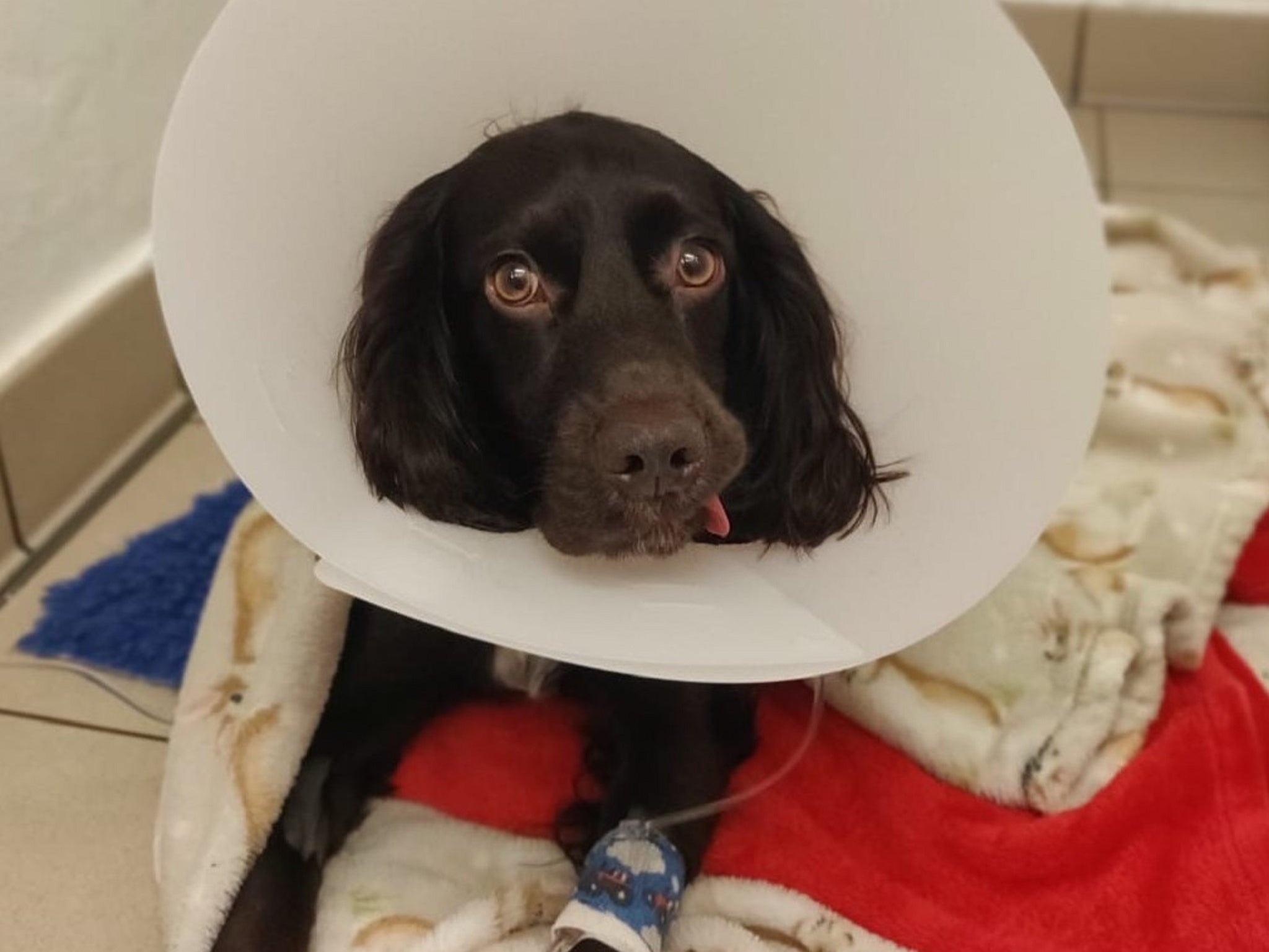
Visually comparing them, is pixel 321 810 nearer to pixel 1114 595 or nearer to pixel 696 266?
pixel 696 266

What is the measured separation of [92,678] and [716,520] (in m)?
0.70

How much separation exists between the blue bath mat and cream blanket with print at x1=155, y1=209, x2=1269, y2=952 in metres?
0.13

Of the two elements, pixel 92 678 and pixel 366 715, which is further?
pixel 92 678

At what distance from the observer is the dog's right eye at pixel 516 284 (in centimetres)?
99

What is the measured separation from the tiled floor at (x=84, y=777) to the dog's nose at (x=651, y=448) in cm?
55

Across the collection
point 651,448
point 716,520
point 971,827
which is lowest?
point 971,827

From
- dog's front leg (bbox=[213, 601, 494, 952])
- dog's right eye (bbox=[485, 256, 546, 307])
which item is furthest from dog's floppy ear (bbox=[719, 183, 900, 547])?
dog's front leg (bbox=[213, 601, 494, 952])

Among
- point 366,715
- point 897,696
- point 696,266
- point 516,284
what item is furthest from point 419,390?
point 897,696

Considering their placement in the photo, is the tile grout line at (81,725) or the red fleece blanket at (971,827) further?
the tile grout line at (81,725)

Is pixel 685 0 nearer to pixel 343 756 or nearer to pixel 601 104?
pixel 601 104

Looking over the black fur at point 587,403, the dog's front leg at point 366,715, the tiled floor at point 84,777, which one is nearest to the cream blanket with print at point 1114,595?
the black fur at point 587,403

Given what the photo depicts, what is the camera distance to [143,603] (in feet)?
4.73

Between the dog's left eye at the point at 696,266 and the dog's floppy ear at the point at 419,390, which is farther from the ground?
the dog's left eye at the point at 696,266

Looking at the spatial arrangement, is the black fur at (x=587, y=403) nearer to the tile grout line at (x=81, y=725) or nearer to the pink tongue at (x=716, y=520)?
the pink tongue at (x=716, y=520)
